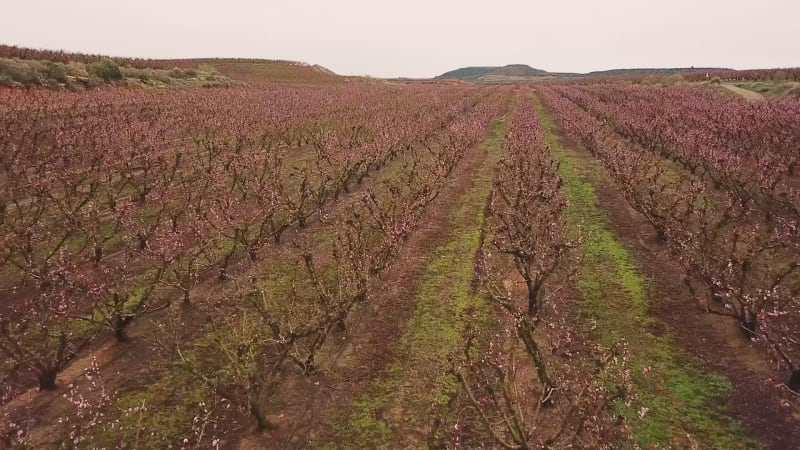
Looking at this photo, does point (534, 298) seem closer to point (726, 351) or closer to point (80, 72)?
point (726, 351)

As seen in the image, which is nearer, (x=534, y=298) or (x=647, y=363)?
(x=647, y=363)

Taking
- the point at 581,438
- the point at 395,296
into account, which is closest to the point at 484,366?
the point at 581,438

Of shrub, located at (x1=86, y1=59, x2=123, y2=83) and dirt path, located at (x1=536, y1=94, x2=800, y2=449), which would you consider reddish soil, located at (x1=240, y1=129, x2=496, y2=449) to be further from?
shrub, located at (x1=86, y1=59, x2=123, y2=83)

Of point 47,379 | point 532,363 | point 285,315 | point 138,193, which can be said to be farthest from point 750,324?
point 138,193

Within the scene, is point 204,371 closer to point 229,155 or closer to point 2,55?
point 229,155

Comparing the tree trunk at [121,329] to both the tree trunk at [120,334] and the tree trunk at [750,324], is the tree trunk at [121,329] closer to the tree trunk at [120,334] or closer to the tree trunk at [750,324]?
the tree trunk at [120,334]
